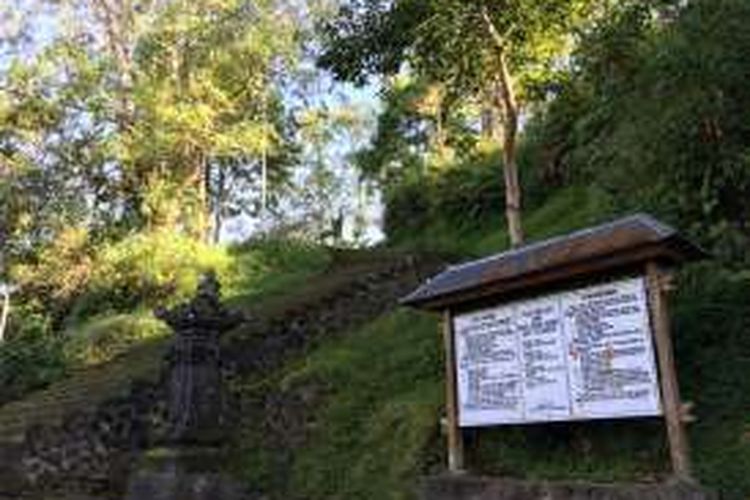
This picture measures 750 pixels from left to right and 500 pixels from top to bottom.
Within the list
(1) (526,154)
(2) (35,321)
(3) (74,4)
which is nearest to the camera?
(1) (526,154)

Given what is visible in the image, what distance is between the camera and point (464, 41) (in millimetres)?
16078

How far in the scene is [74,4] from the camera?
3105cm

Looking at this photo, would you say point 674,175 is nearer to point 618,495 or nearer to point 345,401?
point 618,495

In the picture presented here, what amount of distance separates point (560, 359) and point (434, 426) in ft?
9.35

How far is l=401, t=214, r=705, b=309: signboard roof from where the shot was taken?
8.83m

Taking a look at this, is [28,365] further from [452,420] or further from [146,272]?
[452,420]

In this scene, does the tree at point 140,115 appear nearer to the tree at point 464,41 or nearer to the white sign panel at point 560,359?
the tree at point 464,41

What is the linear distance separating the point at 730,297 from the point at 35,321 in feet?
61.2

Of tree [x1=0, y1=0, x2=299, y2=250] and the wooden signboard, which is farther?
tree [x1=0, y1=0, x2=299, y2=250]

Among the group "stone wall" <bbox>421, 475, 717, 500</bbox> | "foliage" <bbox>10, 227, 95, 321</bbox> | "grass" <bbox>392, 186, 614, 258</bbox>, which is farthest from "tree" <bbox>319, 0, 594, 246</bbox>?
"foliage" <bbox>10, 227, 95, 321</bbox>

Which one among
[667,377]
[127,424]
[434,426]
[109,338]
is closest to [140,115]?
[109,338]

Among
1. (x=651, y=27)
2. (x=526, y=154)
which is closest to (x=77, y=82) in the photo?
(x=526, y=154)

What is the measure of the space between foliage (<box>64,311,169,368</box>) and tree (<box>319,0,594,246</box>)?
7.68m

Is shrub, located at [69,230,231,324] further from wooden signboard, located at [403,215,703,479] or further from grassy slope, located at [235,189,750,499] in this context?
wooden signboard, located at [403,215,703,479]
